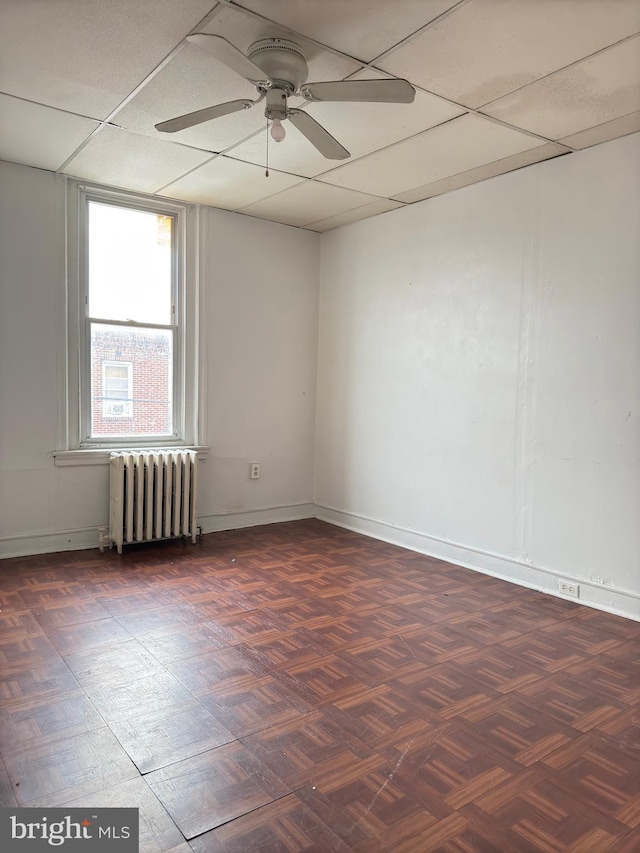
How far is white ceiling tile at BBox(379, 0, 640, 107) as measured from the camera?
2.18m

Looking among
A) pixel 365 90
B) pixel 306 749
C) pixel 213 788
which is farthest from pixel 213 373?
pixel 213 788

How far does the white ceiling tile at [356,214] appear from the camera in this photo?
4586mm

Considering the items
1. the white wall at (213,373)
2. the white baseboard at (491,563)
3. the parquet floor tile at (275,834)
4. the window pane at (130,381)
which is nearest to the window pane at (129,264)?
the window pane at (130,381)

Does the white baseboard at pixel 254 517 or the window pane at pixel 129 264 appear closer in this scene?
the window pane at pixel 129 264

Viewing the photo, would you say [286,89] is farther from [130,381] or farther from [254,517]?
[254,517]

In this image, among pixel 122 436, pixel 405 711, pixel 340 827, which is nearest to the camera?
pixel 340 827

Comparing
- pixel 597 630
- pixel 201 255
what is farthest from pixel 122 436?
pixel 597 630

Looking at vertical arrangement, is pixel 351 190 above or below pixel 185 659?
above

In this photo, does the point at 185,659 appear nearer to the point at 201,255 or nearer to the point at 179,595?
the point at 179,595

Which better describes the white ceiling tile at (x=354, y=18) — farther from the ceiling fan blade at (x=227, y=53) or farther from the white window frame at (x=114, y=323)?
the white window frame at (x=114, y=323)

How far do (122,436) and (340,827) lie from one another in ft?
11.5

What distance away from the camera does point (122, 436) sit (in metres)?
4.61

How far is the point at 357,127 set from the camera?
10.5 ft

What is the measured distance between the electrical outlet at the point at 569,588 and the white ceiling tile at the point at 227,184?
311cm
